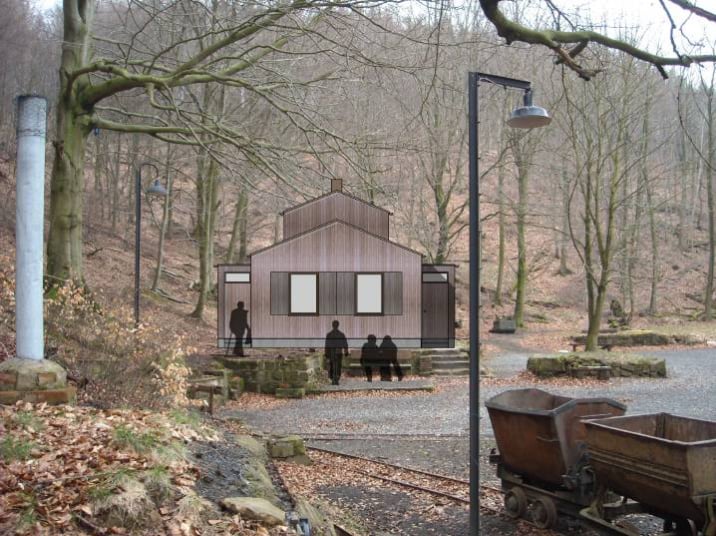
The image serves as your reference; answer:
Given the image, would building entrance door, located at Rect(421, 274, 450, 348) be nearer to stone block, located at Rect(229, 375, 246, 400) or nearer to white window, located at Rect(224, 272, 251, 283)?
white window, located at Rect(224, 272, 251, 283)

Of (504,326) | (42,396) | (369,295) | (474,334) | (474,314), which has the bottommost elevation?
(42,396)

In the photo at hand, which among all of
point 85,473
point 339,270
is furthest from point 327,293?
point 85,473

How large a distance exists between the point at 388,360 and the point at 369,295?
11.7 feet

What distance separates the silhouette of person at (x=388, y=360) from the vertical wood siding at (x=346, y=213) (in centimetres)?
318

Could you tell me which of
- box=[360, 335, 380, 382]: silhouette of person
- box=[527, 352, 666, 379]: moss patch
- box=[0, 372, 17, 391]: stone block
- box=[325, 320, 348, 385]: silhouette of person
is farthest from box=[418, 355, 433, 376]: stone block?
box=[0, 372, 17, 391]: stone block

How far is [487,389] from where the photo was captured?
2034cm

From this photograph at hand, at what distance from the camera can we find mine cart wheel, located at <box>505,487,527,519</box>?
8781mm

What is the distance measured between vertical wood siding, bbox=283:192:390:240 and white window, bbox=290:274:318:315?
8.13ft

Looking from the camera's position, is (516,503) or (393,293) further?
(393,293)

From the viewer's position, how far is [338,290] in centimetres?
1925

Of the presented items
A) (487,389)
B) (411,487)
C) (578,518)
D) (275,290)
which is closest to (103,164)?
(275,290)

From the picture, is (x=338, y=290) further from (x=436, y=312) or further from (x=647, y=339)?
(x=647, y=339)

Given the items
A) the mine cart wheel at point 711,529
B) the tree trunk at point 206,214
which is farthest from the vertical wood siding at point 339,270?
the mine cart wheel at point 711,529

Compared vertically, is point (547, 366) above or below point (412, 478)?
above
